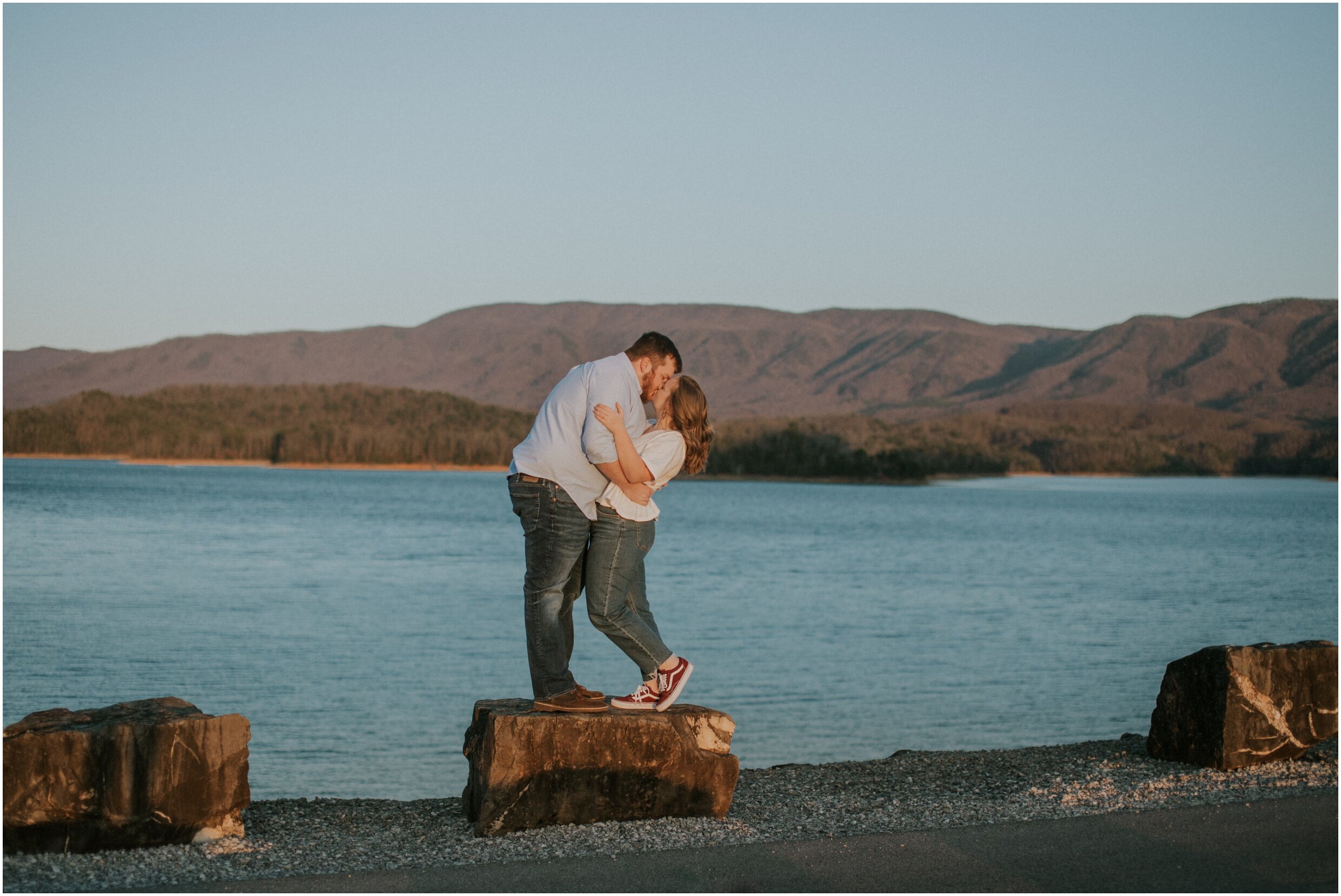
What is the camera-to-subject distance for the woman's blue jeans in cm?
670

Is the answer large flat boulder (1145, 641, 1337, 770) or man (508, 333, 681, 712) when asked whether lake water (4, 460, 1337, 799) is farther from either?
large flat boulder (1145, 641, 1337, 770)

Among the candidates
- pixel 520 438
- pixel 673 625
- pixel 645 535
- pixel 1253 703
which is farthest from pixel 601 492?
pixel 520 438

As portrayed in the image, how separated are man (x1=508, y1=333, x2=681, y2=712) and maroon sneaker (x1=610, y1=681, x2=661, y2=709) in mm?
136

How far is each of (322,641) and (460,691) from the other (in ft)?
19.9

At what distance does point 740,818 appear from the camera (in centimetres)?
700

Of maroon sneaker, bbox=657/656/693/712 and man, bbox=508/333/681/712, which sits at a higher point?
man, bbox=508/333/681/712

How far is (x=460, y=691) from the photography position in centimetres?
1828

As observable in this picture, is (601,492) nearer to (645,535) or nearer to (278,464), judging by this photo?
(645,535)

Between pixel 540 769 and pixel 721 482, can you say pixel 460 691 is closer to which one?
pixel 540 769

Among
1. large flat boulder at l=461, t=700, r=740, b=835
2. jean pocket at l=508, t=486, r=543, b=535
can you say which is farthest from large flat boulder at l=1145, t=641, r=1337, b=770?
jean pocket at l=508, t=486, r=543, b=535

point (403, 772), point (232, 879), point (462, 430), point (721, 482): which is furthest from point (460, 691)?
point (462, 430)

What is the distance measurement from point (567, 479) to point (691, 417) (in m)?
0.71

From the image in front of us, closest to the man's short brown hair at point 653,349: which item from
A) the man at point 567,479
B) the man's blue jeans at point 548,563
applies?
the man at point 567,479

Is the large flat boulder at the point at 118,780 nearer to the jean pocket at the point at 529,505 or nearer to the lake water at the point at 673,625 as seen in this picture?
the jean pocket at the point at 529,505
